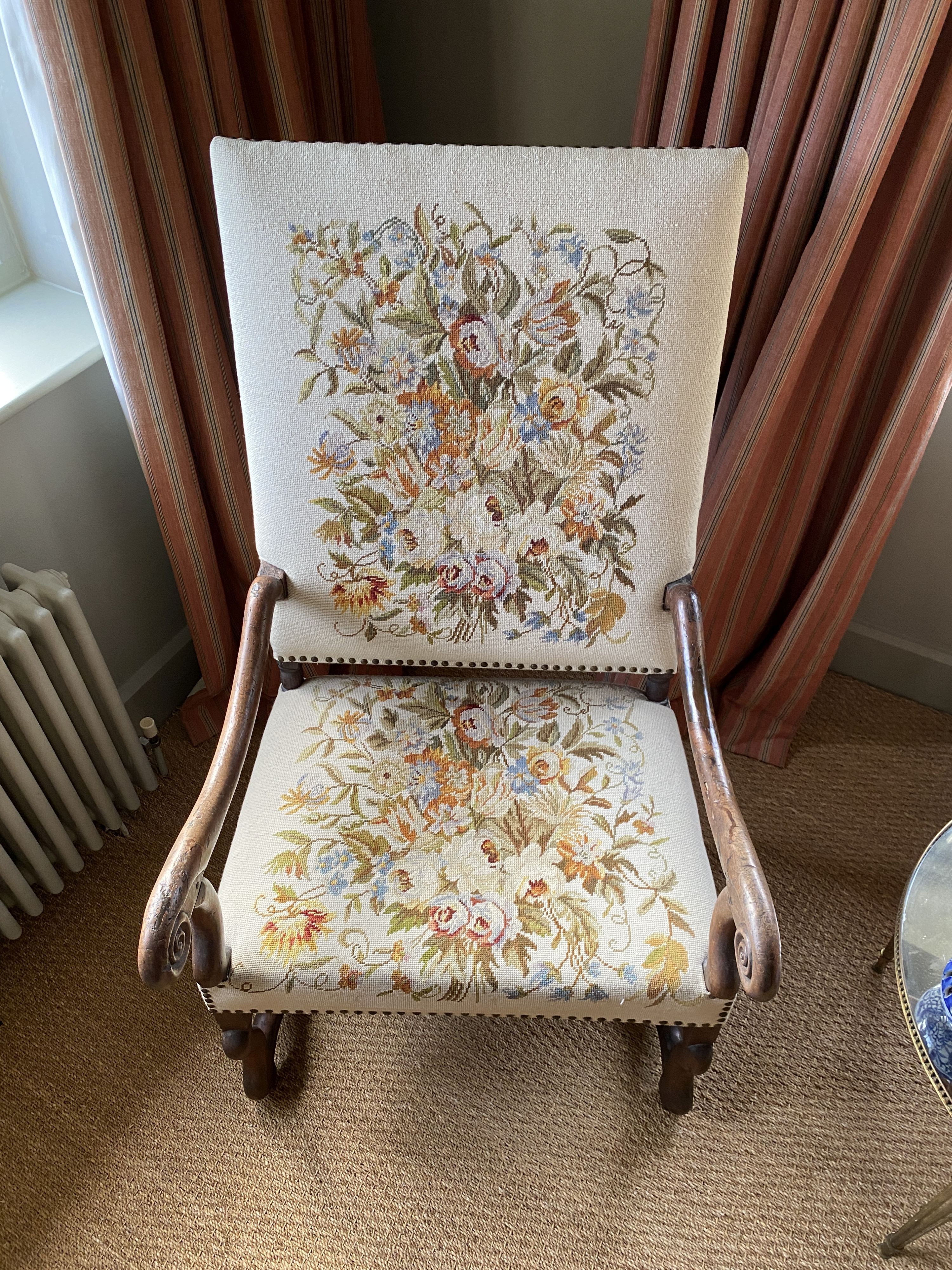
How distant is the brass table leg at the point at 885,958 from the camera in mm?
1245

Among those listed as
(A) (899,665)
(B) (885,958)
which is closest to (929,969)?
(B) (885,958)

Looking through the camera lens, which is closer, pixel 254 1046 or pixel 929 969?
pixel 929 969

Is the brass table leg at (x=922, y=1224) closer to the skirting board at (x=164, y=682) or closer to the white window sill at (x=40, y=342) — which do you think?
the skirting board at (x=164, y=682)

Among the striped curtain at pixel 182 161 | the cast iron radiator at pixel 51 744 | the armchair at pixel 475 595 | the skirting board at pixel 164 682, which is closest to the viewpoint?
the armchair at pixel 475 595

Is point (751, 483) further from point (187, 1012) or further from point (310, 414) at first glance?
point (187, 1012)

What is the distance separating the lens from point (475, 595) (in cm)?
105

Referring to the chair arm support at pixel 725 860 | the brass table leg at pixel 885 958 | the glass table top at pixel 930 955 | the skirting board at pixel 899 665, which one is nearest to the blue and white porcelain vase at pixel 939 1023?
the glass table top at pixel 930 955

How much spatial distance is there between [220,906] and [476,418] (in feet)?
1.83

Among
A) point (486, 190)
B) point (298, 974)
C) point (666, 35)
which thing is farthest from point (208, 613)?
point (666, 35)

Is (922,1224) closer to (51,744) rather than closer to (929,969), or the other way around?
(929,969)

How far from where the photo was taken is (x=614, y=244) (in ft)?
2.92

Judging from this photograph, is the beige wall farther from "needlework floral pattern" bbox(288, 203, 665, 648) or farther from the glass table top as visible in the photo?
the glass table top

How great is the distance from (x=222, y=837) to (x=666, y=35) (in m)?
1.23

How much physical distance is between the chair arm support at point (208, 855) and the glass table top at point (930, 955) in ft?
2.15
